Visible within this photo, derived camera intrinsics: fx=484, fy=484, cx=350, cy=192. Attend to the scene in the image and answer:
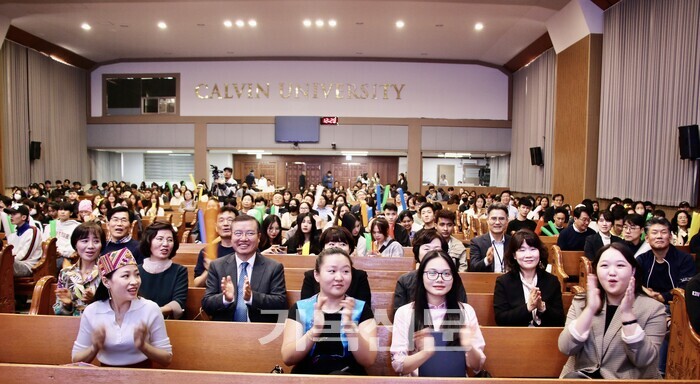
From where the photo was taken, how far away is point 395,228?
5.99 m

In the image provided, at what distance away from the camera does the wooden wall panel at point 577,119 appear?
10.9m

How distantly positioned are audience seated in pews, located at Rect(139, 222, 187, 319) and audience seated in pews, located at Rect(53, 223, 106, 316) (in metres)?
0.30

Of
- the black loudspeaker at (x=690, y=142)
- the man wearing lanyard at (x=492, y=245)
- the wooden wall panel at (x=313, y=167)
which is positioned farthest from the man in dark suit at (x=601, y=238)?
the wooden wall panel at (x=313, y=167)

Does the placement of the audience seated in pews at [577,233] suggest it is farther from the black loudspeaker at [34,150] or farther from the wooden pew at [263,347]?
the black loudspeaker at [34,150]

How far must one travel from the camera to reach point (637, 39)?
→ 949 cm

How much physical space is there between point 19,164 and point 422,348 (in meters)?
15.2

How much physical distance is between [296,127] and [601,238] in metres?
13.1

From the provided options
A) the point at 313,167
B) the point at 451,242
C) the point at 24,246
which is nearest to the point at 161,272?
the point at 451,242

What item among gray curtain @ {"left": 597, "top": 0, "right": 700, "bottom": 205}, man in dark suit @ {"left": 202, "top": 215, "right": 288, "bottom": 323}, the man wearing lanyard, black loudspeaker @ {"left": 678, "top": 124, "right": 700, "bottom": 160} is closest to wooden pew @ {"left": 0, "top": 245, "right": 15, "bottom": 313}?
man in dark suit @ {"left": 202, "top": 215, "right": 288, "bottom": 323}

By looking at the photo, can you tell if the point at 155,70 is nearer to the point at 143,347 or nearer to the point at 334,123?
the point at 334,123

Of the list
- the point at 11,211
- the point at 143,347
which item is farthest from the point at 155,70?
the point at 143,347

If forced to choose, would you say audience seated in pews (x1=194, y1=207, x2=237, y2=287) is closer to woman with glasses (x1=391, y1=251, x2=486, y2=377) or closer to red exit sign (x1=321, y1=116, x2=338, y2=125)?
woman with glasses (x1=391, y1=251, x2=486, y2=377)

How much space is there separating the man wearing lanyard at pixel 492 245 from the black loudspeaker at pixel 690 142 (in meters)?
5.19

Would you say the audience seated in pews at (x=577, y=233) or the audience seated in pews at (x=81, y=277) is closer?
the audience seated in pews at (x=81, y=277)
